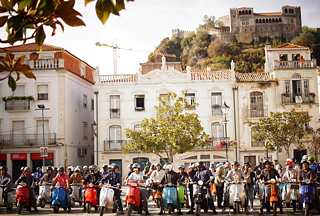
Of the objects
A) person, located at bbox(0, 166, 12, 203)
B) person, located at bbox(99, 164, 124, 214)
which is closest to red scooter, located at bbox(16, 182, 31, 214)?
person, located at bbox(0, 166, 12, 203)

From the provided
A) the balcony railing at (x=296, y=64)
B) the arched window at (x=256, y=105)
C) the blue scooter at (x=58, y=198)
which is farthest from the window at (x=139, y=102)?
the blue scooter at (x=58, y=198)

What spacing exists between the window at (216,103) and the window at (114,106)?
8.56 m

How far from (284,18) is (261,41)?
1173 centimetres

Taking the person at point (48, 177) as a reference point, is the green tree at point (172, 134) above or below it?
above

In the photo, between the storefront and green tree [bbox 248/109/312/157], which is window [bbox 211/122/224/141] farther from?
the storefront

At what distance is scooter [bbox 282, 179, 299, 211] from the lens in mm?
15906

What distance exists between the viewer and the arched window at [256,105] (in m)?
41.3

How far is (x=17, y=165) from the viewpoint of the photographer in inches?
1580

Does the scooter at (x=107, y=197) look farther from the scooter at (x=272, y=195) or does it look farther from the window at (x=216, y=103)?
the window at (x=216, y=103)

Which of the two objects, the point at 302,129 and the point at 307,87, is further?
the point at 307,87

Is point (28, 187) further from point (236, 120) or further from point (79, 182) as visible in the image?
point (236, 120)

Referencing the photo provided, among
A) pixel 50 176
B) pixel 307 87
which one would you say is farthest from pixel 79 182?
pixel 307 87

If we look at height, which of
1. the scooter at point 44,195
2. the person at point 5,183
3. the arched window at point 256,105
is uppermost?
the arched window at point 256,105

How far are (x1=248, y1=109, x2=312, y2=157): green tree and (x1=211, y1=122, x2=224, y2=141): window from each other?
13.0ft
